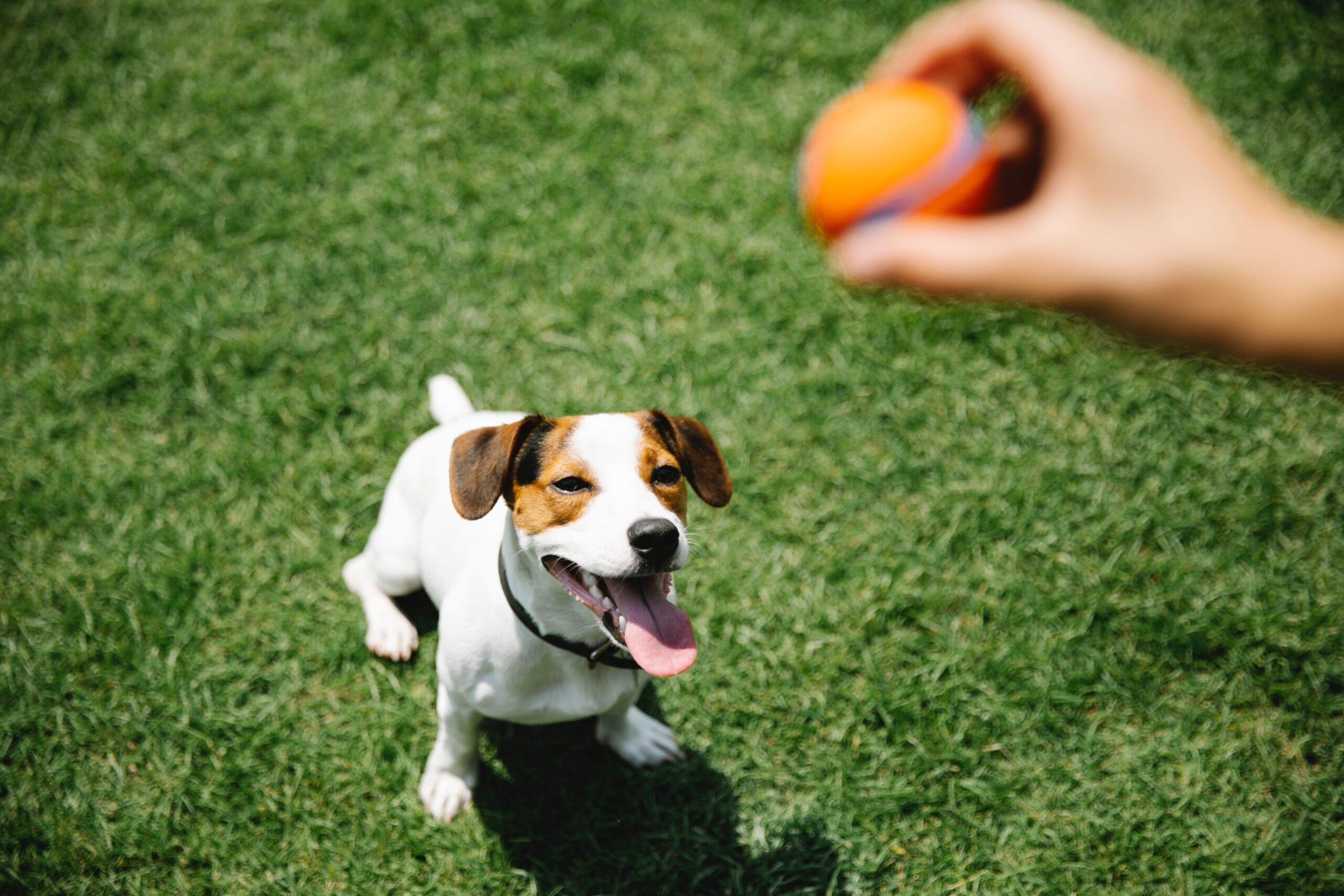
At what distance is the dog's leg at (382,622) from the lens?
4121mm

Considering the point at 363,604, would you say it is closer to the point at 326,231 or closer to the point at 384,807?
the point at 384,807

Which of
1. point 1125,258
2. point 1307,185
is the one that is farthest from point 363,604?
point 1307,185

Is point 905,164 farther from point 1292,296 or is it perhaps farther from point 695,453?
point 1292,296

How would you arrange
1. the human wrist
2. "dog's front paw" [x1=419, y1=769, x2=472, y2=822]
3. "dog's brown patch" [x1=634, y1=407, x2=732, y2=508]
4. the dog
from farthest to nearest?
"dog's front paw" [x1=419, y1=769, x2=472, y2=822]
"dog's brown patch" [x1=634, y1=407, x2=732, y2=508]
the dog
the human wrist

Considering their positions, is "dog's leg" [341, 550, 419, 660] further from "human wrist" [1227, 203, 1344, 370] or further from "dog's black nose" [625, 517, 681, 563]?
"human wrist" [1227, 203, 1344, 370]

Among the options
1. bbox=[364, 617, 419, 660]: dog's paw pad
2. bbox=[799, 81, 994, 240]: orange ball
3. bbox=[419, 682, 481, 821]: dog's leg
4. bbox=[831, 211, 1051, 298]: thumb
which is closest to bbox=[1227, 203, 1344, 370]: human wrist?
bbox=[831, 211, 1051, 298]: thumb

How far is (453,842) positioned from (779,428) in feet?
8.88

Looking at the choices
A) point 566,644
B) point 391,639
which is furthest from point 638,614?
point 391,639

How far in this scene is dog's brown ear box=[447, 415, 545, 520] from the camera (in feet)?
8.82

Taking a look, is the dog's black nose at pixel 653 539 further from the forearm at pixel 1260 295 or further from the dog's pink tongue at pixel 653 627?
the forearm at pixel 1260 295

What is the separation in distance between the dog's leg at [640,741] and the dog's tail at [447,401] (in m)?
1.56

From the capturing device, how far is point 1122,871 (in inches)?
151

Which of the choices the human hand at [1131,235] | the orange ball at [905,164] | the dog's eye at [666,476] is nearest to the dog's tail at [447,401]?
the dog's eye at [666,476]

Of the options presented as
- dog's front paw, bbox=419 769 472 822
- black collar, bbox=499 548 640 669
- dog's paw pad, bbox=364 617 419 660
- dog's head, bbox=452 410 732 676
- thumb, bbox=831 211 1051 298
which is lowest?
dog's front paw, bbox=419 769 472 822
